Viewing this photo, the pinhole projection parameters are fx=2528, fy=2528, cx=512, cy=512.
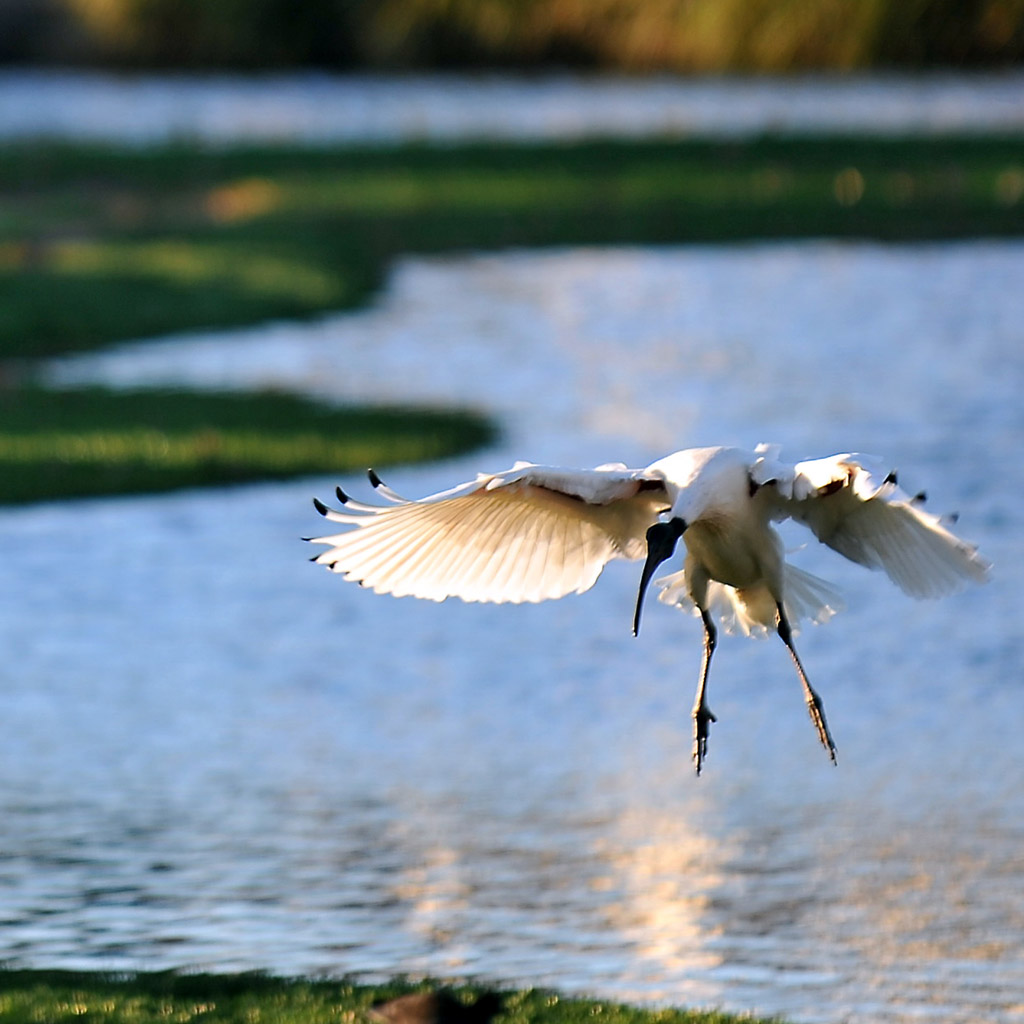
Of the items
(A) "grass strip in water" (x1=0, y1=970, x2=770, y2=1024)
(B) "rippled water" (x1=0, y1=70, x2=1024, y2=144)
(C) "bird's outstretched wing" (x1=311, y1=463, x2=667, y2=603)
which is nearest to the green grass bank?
(B) "rippled water" (x1=0, y1=70, x2=1024, y2=144)

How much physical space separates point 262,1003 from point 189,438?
986 cm

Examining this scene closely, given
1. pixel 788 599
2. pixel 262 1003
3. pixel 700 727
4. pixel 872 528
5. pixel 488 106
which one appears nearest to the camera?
pixel 262 1003

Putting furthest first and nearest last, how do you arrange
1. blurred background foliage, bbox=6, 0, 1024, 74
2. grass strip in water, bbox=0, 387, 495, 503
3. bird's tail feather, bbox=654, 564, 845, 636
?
blurred background foliage, bbox=6, 0, 1024, 74, grass strip in water, bbox=0, 387, 495, 503, bird's tail feather, bbox=654, 564, 845, 636

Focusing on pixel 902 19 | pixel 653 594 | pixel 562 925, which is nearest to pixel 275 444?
pixel 653 594

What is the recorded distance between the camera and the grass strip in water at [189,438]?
1499 centimetres

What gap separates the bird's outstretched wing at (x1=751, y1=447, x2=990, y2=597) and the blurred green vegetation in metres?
14.8

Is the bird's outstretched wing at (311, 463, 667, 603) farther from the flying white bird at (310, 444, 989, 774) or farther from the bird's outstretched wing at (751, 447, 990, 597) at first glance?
the bird's outstretched wing at (751, 447, 990, 597)

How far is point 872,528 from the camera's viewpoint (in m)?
7.41

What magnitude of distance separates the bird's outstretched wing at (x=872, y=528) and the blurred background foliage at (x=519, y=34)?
28.0 m

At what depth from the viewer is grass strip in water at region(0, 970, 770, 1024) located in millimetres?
6195

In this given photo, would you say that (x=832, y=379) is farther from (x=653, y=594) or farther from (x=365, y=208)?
(x=365, y=208)

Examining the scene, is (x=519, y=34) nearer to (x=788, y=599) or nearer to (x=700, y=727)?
(x=788, y=599)

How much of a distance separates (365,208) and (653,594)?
20239 millimetres

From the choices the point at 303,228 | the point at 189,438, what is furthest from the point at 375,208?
the point at 189,438
